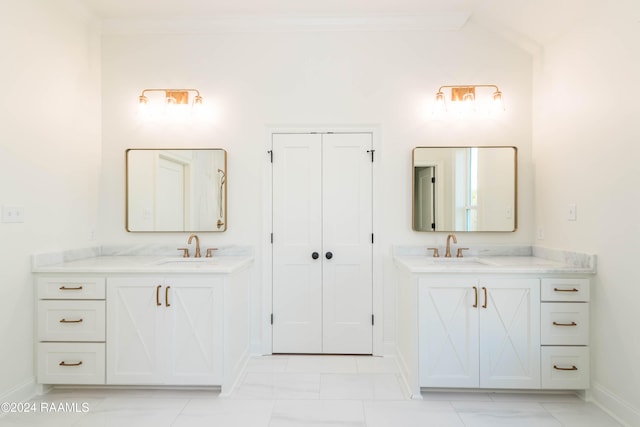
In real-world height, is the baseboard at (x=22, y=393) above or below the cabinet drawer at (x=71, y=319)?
below

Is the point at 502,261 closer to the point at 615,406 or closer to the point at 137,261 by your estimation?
the point at 615,406

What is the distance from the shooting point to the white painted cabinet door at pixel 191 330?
8.05ft

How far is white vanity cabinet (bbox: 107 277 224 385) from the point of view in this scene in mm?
2457

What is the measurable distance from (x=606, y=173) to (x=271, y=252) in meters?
2.45

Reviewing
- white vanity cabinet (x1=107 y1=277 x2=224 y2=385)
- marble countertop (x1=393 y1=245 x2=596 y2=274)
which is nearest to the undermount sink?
marble countertop (x1=393 y1=245 x2=596 y2=274)

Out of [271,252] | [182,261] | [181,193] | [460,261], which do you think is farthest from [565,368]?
[181,193]

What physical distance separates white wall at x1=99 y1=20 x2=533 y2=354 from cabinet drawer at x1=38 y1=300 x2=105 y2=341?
81 cm

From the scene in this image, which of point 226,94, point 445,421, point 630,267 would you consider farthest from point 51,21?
point 630,267

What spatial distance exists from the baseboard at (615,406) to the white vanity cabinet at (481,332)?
36cm

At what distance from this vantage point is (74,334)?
247 centimetres

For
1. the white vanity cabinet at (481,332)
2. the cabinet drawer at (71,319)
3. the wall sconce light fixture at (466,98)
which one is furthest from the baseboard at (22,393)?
the wall sconce light fixture at (466,98)

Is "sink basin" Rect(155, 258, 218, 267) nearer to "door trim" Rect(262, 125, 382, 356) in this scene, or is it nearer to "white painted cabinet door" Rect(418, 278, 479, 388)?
"door trim" Rect(262, 125, 382, 356)

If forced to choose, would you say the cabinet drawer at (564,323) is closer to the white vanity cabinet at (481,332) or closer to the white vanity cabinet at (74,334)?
the white vanity cabinet at (481,332)

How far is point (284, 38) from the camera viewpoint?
318cm
